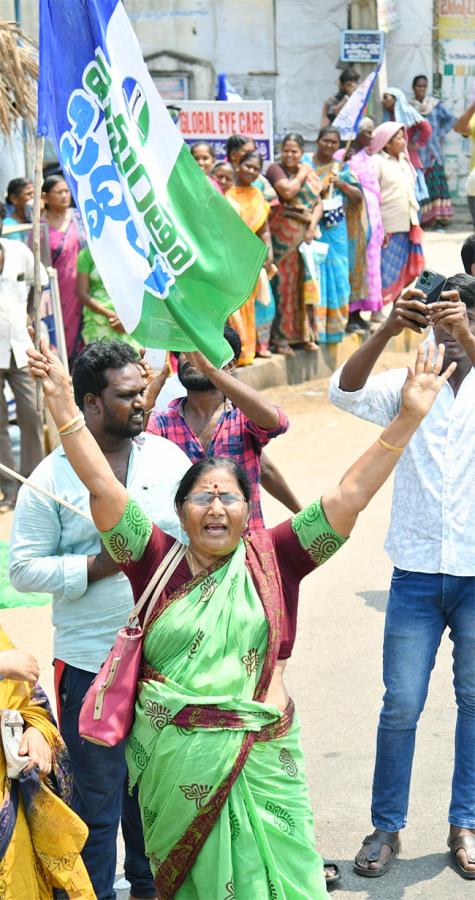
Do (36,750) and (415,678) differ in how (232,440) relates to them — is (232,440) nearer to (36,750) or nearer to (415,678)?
(415,678)

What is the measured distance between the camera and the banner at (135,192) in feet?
13.9

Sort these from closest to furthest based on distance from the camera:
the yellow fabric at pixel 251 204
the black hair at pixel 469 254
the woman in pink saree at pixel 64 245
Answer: the black hair at pixel 469 254, the woman in pink saree at pixel 64 245, the yellow fabric at pixel 251 204

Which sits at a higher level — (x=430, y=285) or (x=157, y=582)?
(x=430, y=285)

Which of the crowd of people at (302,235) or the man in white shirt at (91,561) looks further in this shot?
the crowd of people at (302,235)

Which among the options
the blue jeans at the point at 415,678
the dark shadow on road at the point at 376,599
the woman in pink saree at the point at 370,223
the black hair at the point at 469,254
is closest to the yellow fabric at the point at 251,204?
the woman in pink saree at the point at 370,223

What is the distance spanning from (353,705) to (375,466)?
2674 millimetres

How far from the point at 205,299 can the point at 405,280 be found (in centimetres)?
997

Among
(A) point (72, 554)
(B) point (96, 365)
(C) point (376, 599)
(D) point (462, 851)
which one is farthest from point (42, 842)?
(C) point (376, 599)

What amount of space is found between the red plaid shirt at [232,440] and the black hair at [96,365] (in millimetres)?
667

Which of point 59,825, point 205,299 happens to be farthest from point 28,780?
point 205,299

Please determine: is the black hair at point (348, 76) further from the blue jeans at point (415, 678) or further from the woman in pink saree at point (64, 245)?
the blue jeans at point (415, 678)

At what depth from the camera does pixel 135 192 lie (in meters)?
4.29

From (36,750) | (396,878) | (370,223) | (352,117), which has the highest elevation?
(352,117)

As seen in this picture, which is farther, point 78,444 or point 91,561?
point 91,561
